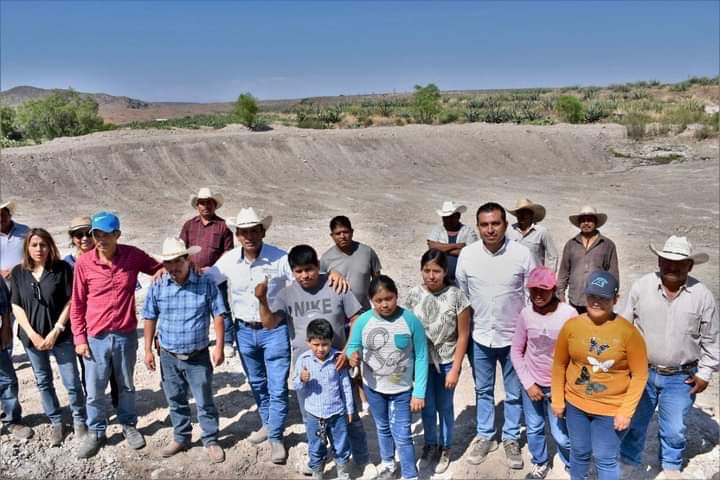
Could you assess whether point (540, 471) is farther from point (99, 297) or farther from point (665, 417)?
point (99, 297)

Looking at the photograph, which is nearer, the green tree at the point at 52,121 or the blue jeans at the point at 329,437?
the blue jeans at the point at 329,437

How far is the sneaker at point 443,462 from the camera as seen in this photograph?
3.95 meters

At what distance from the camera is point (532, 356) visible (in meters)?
3.52

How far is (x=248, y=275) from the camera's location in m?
4.07

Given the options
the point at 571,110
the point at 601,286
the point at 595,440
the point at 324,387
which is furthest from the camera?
the point at 571,110

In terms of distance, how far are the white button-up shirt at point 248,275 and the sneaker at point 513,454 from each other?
202cm

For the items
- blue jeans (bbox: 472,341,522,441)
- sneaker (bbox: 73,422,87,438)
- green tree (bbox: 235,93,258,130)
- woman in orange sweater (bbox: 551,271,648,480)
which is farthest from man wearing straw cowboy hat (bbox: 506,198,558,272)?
green tree (bbox: 235,93,258,130)

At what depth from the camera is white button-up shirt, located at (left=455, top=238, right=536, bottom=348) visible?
3752 mm

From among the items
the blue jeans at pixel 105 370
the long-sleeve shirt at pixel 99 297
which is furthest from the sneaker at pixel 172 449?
the long-sleeve shirt at pixel 99 297

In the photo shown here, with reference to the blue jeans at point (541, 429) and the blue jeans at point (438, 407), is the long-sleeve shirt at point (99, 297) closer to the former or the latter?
the blue jeans at point (438, 407)

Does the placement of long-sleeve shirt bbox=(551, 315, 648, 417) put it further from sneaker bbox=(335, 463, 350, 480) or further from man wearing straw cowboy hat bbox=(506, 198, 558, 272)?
man wearing straw cowboy hat bbox=(506, 198, 558, 272)

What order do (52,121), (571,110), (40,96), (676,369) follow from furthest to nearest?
(40,96) → (571,110) → (52,121) → (676,369)

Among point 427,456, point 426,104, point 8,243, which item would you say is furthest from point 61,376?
point 426,104

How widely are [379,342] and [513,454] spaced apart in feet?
4.77
